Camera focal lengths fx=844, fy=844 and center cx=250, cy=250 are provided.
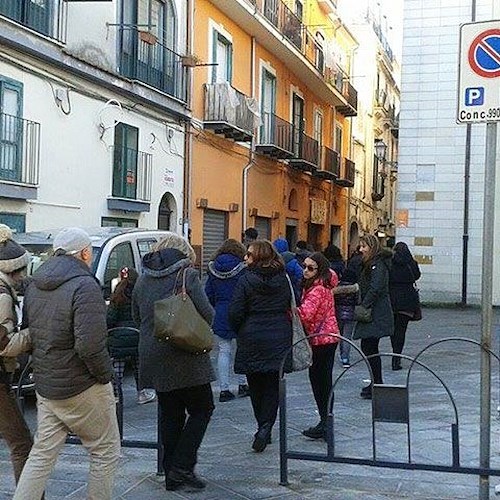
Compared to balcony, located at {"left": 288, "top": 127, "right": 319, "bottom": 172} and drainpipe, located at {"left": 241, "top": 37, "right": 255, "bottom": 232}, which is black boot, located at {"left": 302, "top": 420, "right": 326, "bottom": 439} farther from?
balcony, located at {"left": 288, "top": 127, "right": 319, "bottom": 172}

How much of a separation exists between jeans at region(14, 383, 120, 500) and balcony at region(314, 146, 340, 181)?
25.8m

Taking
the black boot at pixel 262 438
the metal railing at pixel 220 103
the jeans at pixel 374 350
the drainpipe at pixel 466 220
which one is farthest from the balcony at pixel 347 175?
the black boot at pixel 262 438

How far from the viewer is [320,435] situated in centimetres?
712

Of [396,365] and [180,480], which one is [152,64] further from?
[180,480]

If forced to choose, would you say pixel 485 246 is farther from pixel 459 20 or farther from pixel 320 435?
pixel 459 20

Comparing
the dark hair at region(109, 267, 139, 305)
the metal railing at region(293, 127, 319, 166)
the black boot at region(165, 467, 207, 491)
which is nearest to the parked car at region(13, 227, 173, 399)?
the dark hair at region(109, 267, 139, 305)

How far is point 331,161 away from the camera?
105 feet

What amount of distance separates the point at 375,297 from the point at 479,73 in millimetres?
3942

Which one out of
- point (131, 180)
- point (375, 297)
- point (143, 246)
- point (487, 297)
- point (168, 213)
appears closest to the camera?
point (487, 297)

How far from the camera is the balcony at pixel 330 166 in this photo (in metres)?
30.8

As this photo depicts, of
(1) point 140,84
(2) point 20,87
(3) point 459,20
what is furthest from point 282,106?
(2) point 20,87

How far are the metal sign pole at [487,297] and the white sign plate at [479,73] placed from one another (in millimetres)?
116

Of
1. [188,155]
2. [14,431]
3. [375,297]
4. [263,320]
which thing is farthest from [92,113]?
[14,431]

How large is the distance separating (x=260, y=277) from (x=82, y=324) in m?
2.40
